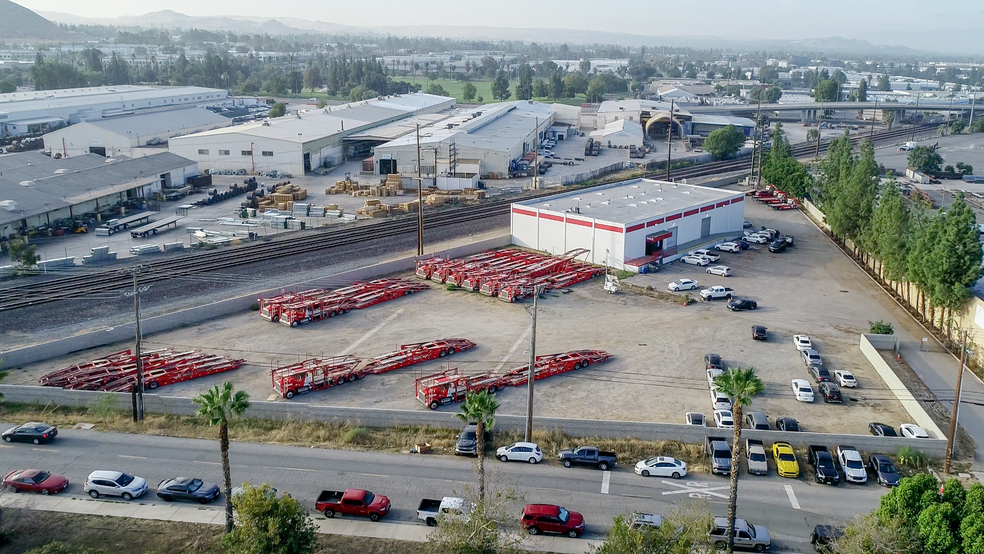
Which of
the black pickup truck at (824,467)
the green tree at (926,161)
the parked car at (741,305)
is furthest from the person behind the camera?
the green tree at (926,161)

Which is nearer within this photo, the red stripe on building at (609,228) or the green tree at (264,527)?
the green tree at (264,527)

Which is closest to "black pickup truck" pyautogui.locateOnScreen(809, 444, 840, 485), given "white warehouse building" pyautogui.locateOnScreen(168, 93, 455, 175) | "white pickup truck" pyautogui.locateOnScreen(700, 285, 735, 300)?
"white pickup truck" pyautogui.locateOnScreen(700, 285, 735, 300)

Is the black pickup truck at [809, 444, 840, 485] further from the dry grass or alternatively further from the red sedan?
the red sedan

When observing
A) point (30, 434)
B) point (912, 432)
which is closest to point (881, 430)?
point (912, 432)

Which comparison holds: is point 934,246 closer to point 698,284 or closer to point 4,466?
point 698,284

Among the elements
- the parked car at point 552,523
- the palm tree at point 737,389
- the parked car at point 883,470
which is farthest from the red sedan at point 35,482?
the parked car at point 883,470

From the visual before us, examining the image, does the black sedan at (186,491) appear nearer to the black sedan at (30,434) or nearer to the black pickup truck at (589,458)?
the black sedan at (30,434)

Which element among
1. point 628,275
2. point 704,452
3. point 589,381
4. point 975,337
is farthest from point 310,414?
point 975,337
